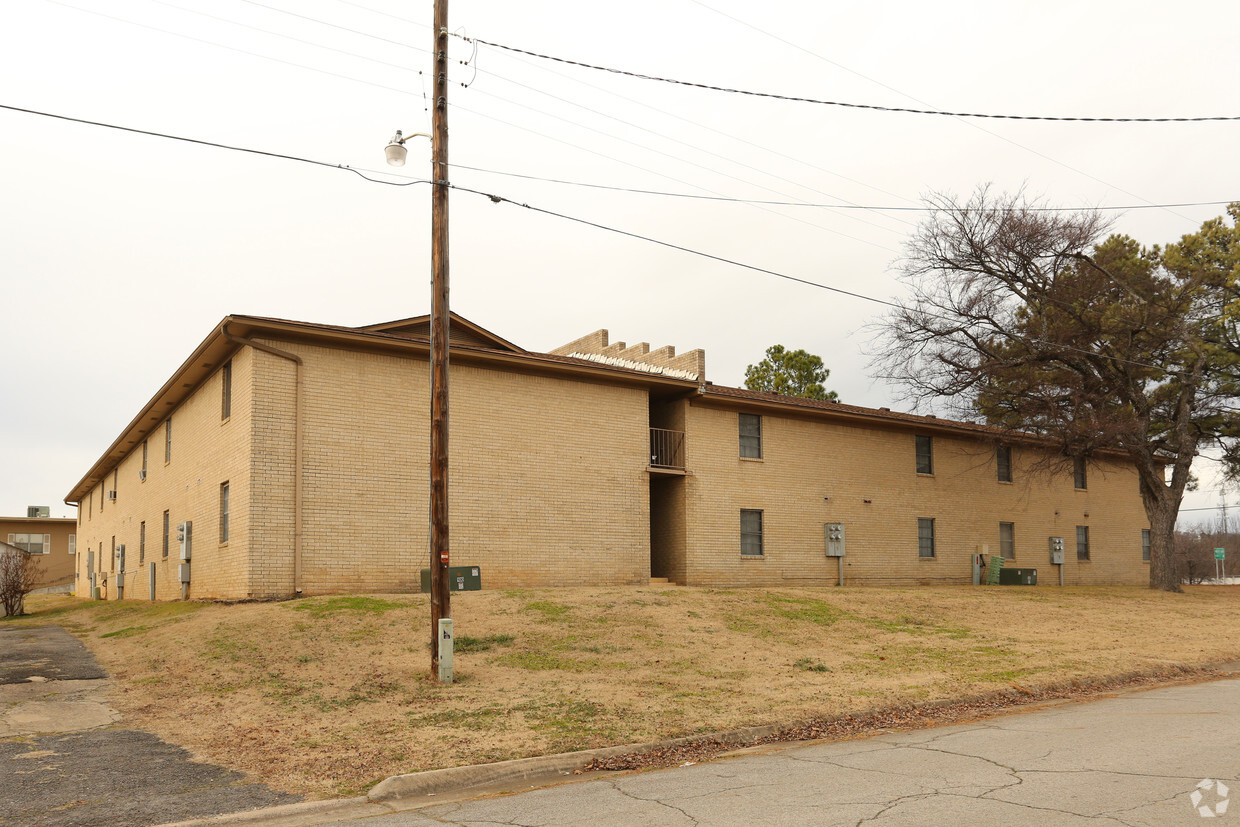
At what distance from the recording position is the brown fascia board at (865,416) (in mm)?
26250

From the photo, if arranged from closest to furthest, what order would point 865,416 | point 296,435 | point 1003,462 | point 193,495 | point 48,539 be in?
point 296,435
point 193,495
point 865,416
point 1003,462
point 48,539

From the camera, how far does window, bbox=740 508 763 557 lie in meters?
26.4

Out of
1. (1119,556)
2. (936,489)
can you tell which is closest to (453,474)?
(936,489)

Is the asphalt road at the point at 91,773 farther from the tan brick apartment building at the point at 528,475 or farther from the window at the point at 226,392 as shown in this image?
the window at the point at 226,392

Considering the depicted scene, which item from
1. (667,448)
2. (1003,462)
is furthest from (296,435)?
(1003,462)

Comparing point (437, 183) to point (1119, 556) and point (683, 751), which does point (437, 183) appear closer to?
point (683, 751)

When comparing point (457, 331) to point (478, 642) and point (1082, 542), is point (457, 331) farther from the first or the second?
point (1082, 542)

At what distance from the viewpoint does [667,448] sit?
2578cm

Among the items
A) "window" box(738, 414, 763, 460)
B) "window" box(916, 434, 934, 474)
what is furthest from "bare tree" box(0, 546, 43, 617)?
"window" box(916, 434, 934, 474)

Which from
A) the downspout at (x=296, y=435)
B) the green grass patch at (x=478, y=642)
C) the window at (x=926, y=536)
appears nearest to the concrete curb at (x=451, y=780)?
the green grass patch at (x=478, y=642)

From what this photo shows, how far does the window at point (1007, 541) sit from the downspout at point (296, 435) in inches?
1003

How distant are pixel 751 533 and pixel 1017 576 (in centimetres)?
1212

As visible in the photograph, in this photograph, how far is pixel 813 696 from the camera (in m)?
11.9

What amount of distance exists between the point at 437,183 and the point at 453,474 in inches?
372
